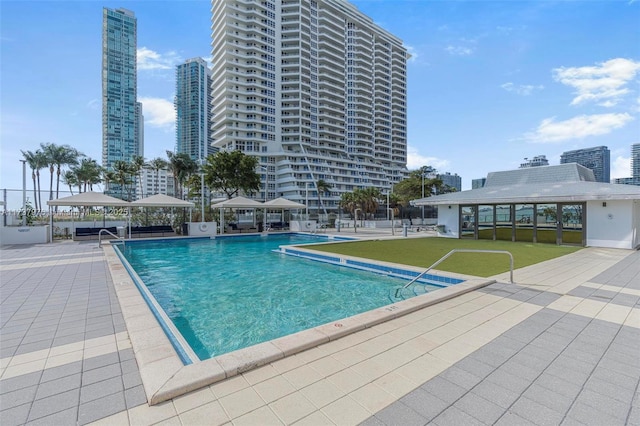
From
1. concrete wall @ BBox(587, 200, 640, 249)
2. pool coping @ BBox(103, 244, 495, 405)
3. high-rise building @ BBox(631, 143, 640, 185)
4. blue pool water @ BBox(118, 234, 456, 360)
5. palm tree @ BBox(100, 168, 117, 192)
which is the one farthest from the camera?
palm tree @ BBox(100, 168, 117, 192)

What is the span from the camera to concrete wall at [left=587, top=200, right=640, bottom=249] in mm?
11734

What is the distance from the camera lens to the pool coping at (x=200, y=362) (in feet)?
7.70

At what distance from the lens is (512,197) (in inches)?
551

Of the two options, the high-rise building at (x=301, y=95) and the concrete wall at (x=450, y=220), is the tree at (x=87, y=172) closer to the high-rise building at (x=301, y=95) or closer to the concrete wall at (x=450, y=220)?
the high-rise building at (x=301, y=95)

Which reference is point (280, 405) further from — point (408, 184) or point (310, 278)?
point (408, 184)

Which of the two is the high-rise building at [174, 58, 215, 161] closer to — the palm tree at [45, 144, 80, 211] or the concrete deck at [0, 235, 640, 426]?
the palm tree at [45, 144, 80, 211]

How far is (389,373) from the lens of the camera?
2.58m

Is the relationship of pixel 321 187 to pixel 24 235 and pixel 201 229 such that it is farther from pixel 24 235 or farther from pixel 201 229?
pixel 24 235

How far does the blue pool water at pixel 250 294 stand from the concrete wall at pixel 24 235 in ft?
23.3

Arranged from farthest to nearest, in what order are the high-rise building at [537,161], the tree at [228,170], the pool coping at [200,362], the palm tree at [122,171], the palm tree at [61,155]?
the high-rise building at [537,161], the palm tree at [122,171], the palm tree at [61,155], the tree at [228,170], the pool coping at [200,362]

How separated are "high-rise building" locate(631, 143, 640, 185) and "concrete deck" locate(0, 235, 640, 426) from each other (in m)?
45.4

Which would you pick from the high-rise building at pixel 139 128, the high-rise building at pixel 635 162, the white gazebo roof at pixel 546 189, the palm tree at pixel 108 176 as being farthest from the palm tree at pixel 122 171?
the high-rise building at pixel 635 162

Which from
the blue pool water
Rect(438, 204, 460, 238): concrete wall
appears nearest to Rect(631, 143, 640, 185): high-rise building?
Rect(438, 204, 460, 238): concrete wall

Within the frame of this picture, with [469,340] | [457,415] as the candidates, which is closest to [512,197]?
[469,340]
